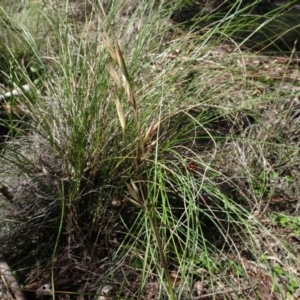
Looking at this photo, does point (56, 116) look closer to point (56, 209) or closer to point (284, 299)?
point (56, 209)

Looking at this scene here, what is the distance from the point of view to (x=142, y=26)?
283cm

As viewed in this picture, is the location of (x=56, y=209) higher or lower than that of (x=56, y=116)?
lower

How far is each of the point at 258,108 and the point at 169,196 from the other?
0.93 m

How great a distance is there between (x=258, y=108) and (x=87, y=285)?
142 cm

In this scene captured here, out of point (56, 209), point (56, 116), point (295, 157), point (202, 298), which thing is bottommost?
point (295, 157)

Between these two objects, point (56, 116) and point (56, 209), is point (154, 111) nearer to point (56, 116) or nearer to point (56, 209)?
point (56, 116)

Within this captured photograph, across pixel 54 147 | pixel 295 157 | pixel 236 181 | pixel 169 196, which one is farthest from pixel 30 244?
pixel 295 157

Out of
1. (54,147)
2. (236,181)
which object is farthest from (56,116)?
(236,181)

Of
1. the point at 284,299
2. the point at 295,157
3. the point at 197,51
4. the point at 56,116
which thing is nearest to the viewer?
the point at 284,299

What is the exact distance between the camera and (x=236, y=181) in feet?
9.16

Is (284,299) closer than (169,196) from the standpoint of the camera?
Yes

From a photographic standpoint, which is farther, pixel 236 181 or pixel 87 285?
pixel 236 181

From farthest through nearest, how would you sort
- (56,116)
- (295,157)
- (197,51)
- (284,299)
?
(295,157) → (197,51) → (56,116) → (284,299)

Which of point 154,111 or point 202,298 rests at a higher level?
point 154,111
